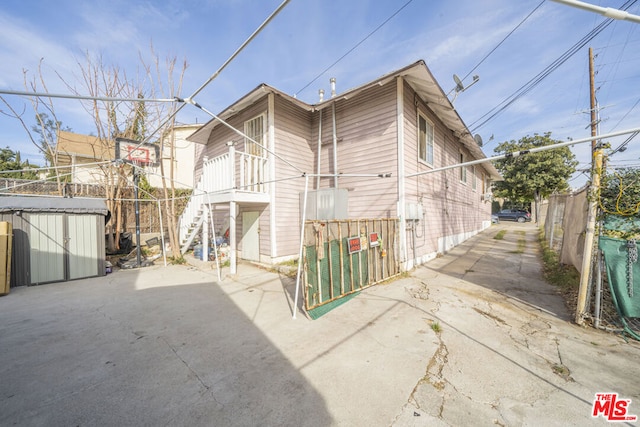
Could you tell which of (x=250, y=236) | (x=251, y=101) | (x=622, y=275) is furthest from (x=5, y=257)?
(x=622, y=275)

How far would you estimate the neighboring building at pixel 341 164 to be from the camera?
683 centimetres

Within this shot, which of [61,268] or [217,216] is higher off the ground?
[217,216]

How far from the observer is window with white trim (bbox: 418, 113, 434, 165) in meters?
7.83

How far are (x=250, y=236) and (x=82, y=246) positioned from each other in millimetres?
4639

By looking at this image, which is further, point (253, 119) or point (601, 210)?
point (253, 119)

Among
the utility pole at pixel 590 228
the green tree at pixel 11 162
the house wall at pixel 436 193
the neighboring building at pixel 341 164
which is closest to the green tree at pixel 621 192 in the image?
the utility pole at pixel 590 228

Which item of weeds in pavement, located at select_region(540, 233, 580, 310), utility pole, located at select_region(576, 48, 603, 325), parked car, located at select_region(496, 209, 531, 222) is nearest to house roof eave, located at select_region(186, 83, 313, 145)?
utility pole, located at select_region(576, 48, 603, 325)

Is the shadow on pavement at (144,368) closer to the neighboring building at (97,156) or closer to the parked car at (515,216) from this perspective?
Result: the neighboring building at (97,156)

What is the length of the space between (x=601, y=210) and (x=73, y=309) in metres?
9.23

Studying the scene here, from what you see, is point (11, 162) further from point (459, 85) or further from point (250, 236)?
point (459, 85)

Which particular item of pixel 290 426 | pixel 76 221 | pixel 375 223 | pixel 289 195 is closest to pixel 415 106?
pixel 375 223

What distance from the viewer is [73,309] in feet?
14.9

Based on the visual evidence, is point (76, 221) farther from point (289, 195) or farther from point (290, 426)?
point (290, 426)

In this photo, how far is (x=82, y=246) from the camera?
6734 millimetres
